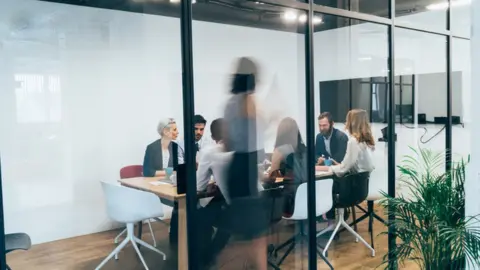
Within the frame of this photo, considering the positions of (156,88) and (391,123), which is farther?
(156,88)

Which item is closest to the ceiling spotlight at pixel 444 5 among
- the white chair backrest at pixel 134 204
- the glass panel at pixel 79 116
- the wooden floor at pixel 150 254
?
the wooden floor at pixel 150 254

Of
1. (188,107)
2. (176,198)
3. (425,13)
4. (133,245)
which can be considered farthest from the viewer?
(425,13)

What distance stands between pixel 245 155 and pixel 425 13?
2.73 metres

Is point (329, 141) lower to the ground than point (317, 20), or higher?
lower

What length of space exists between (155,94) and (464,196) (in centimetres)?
352

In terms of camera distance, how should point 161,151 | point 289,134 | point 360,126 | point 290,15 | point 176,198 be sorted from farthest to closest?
point 161,151
point 360,126
point 289,134
point 290,15
point 176,198

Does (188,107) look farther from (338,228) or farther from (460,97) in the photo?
(460,97)

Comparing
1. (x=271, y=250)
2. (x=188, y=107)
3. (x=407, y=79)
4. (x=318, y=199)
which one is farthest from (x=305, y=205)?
(x=407, y=79)

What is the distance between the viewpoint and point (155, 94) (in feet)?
16.8

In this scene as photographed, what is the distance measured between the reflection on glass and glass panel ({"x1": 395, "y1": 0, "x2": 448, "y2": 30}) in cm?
377

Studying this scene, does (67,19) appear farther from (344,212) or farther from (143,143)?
(344,212)

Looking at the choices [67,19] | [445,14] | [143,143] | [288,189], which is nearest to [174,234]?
[288,189]

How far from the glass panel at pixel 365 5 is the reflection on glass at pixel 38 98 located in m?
3.16

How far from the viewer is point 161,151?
4234mm
